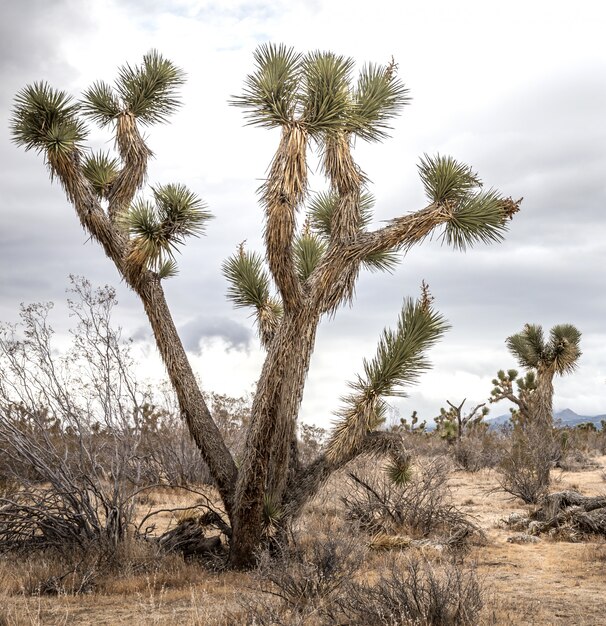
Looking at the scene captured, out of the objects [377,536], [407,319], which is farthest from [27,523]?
[407,319]

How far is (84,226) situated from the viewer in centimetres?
921

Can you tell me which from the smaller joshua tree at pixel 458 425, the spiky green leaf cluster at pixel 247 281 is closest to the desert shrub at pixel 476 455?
the smaller joshua tree at pixel 458 425

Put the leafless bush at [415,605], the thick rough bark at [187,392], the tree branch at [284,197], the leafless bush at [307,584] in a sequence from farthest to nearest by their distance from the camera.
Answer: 1. the thick rough bark at [187,392]
2. the tree branch at [284,197]
3. the leafless bush at [307,584]
4. the leafless bush at [415,605]

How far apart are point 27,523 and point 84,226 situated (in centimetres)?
371

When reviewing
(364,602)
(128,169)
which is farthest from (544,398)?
(364,602)

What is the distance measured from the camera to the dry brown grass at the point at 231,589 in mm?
6172

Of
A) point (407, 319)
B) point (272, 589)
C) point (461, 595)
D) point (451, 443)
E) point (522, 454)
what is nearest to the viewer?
point (461, 595)

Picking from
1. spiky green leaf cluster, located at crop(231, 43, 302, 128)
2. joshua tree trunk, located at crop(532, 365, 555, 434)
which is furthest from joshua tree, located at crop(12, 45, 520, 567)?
joshua tree trunk, located at crop(532, 365, 555, 434)

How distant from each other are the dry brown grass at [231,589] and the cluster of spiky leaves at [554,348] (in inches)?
439

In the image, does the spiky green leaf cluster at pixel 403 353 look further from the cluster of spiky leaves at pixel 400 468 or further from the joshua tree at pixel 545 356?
the joshua tree at pixel 545 356

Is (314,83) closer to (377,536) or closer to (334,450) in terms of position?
(334,450)

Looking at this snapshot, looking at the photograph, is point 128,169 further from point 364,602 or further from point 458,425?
point 458,425

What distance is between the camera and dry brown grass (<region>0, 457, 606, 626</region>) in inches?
243

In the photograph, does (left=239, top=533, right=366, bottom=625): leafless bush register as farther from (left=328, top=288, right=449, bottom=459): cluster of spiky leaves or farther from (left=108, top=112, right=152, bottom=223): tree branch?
(left=108, top=112, right=152, bottom=223): tree branch
